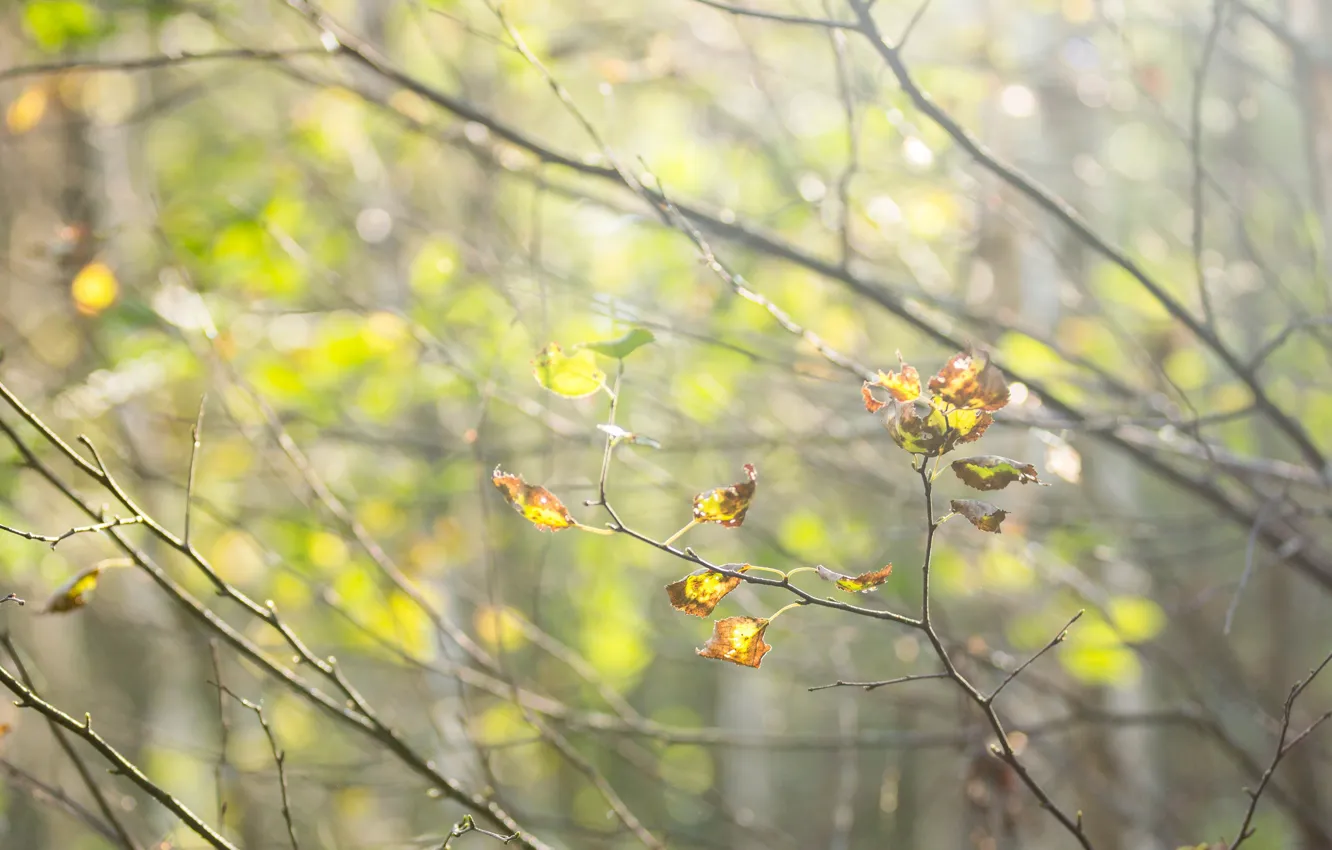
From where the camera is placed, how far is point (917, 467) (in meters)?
0.80

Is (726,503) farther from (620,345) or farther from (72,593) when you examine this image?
(72,593)

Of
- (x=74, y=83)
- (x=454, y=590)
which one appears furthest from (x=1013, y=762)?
(x=74, y=83)

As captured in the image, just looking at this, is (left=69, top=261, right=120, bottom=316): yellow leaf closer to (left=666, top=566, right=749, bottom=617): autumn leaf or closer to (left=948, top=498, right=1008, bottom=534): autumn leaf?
(left=666, top=566, right=749, bottom=617): autumn leaf

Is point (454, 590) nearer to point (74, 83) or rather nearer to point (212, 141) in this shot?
point (74, 83)

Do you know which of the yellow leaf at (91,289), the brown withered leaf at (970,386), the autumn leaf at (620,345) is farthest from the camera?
the yellow leaf at (91,289)

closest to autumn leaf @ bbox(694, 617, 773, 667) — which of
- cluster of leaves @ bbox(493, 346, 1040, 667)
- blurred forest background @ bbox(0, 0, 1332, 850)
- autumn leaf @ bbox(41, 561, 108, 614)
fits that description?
cluster of leaves @ bbox(493, 346, 1040, 667)

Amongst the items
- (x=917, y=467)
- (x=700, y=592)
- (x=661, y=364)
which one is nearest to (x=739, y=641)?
(x=700, y=592)

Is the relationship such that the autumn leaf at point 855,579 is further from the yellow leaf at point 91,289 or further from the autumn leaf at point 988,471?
the yellow leaf at point 91,289

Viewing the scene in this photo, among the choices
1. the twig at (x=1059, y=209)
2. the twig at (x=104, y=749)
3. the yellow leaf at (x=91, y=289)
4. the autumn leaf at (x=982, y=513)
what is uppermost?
the yellow leaf at (x=91, y=289)

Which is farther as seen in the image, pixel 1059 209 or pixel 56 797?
pixel 1059 209

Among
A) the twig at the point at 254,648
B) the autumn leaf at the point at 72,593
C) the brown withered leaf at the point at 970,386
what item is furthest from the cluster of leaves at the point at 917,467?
the autumn leaf at the point at 72,593

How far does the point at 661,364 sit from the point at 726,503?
2.06m

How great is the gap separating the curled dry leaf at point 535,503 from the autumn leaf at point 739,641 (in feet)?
0.56

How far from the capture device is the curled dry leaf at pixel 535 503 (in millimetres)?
853
